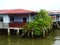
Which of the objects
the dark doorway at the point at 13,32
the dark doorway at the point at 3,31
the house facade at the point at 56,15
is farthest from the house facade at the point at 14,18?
the house facade at the point at 56,15

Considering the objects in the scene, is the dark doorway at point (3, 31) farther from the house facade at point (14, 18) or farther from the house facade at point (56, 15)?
the house facade at point (56, 15)

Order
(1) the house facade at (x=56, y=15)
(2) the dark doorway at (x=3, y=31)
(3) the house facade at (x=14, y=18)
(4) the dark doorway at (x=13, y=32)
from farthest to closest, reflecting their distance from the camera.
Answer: (1) the house facade at (x=56, y=15), (2) the dark doorway at (x=3, y=31), (4) the dark doorway at (x=13, y=32), (3) the house facade at (x=14, y=18)

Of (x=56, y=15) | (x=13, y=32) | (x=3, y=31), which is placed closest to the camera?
(x=13, y=32)

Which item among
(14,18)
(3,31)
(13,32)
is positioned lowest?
(13,32)

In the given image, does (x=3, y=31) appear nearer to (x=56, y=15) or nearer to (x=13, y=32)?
(x=13, y=32)

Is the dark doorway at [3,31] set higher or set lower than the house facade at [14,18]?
lower

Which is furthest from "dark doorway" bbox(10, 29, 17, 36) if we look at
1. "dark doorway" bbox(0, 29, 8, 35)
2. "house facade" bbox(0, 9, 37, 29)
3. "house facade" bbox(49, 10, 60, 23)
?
"house facade" bbox(49, 10, 60, 23)

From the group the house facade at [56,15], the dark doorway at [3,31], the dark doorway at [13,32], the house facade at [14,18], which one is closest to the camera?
the house facade at [14,18]

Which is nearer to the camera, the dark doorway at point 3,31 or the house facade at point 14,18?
the house facade at point 14,18

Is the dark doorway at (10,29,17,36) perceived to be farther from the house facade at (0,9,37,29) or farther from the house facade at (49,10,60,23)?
the house facade at (49,10,60,23)

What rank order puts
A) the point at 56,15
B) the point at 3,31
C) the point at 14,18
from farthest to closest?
1. the point at 56,15
2. the point at 14,18
3. the point at 3,31

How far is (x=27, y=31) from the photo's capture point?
2930cm

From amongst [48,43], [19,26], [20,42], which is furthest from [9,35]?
[48,43]

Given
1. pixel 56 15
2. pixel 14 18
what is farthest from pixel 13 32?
pixel 56 15
